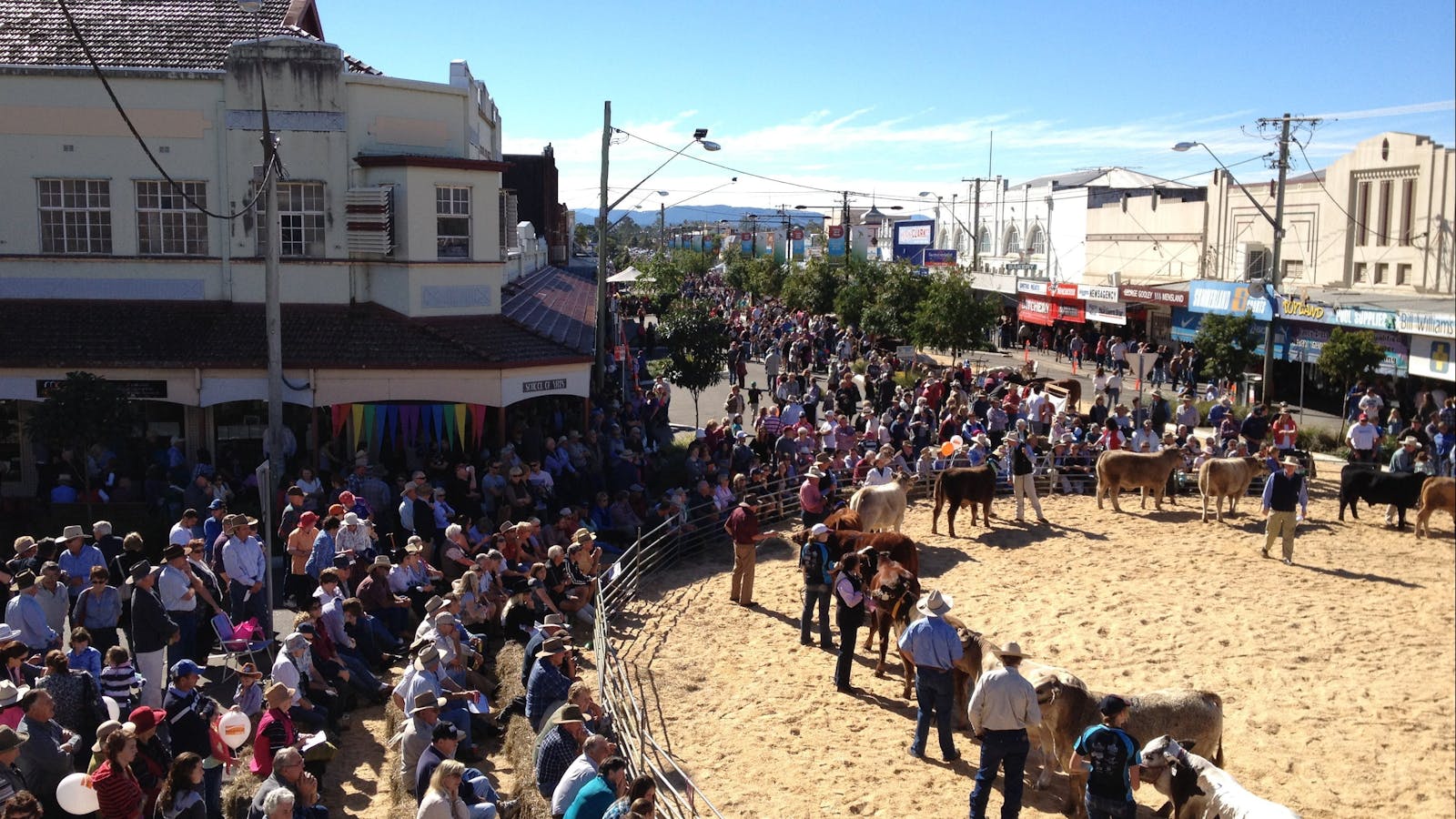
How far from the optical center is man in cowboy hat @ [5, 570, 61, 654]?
11242 mm

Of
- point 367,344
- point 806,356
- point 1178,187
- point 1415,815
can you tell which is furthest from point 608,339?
point 1178,187

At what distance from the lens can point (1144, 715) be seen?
10.4 meters

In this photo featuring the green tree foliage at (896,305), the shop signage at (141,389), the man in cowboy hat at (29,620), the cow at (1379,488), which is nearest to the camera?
the man in cowboy hat at (29,620)

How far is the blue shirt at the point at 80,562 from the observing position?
13.1 meters

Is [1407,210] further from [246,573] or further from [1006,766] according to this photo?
[246,573]

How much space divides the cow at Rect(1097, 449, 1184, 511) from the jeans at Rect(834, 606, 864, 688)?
31.9 ft

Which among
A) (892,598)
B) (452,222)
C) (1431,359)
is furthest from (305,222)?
(1431,359)

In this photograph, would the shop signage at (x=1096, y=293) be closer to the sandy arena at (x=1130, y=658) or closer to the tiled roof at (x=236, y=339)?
the sandy arena at (x=1130, y=658)

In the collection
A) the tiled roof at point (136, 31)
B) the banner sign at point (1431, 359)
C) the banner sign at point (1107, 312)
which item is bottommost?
the banner sign at point (1431, 359)

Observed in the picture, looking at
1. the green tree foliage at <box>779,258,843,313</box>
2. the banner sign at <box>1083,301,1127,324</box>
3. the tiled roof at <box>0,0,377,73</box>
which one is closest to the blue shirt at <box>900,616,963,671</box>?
the tiled roof at <box>0,0,377,73</box>

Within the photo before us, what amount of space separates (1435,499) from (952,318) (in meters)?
20.8

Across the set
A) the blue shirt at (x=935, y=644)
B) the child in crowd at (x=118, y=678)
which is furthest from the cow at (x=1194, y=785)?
the child in crowd at (x=118, y=678)

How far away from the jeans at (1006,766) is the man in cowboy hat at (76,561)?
31.2 ft

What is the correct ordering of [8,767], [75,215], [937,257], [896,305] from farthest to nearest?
[937,257], [896,305], [75,215], [8,767]
